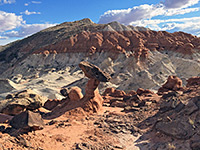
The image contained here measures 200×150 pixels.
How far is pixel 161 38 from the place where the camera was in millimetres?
64875

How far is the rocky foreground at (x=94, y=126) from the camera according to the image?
8203 millimetres

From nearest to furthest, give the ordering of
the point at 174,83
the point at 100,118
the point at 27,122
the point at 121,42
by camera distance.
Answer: the point at 27,122, the point at 100,118, the point at 174,83, the point at 121,42

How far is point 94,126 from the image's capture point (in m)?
11.3

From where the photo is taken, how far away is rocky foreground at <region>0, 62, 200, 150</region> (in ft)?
26.9

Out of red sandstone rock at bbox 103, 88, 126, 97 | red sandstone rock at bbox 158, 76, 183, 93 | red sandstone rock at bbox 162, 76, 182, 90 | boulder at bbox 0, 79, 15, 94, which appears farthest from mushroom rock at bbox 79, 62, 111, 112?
boulder at bbox 0, 79, 15, 94

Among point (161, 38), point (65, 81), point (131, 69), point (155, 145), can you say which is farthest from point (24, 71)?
point (155, 145)

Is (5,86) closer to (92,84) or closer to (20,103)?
(20,103)

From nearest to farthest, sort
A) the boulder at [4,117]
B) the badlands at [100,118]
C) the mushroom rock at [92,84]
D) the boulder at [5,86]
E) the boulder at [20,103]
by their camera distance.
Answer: the badlands at [100,118] → the boulder at [4,117] → the boulder at [20,103] → the mushroom rock at [92,84] → the boulder at [5,86]

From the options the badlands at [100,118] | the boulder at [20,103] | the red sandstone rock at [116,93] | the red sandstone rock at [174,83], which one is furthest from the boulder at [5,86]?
the red sandstone rock at [174,83]

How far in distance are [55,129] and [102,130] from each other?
111 inches

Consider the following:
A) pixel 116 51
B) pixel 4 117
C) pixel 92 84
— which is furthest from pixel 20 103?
pixel 116 51

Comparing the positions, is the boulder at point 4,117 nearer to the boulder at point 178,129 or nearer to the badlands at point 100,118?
the badlands at point 100,118

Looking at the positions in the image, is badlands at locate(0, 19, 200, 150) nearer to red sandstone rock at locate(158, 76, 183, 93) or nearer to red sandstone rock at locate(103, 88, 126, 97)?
red sandstone rock at locate(158, 76, 183, 93)

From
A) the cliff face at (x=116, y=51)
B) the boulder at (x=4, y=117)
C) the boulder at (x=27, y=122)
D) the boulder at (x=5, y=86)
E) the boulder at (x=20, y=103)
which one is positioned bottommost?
the boulder at (x=27, y=122)
